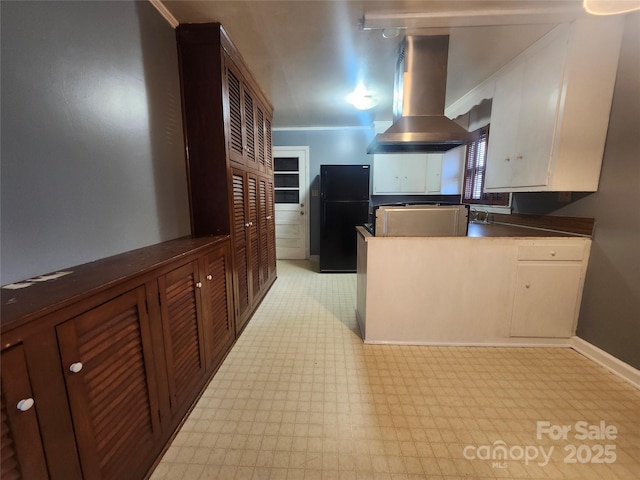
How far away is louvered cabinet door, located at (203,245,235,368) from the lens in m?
1.54

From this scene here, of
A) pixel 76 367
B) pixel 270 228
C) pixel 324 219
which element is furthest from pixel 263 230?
pixel 76 367

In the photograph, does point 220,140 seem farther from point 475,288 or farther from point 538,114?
point 538,114

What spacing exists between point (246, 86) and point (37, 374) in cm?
234

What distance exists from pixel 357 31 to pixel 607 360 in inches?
113

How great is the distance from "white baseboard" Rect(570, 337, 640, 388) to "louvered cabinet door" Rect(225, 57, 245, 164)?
2.96 metres

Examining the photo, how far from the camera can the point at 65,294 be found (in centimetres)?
72

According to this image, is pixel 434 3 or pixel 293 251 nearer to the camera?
pixel 434 3

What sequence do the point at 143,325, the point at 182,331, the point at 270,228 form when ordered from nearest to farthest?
the point at 143,325, the point at 182,331, the point at 270,228

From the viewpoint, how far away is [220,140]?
1.77 metres

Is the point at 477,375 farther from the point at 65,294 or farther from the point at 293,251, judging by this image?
the point at 293,251

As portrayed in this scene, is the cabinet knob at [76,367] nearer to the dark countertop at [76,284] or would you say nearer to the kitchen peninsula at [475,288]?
the dark countertop at [76,284]

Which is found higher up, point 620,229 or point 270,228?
point 620,229

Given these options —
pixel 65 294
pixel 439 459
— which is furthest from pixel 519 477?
pixel 65 294

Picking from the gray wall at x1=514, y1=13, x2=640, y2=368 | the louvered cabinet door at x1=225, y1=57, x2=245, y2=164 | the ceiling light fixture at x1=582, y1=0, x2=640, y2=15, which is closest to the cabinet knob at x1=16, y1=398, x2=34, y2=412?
the louvered cabinet door at x1=225, y1=57, x2=245, y2=164
